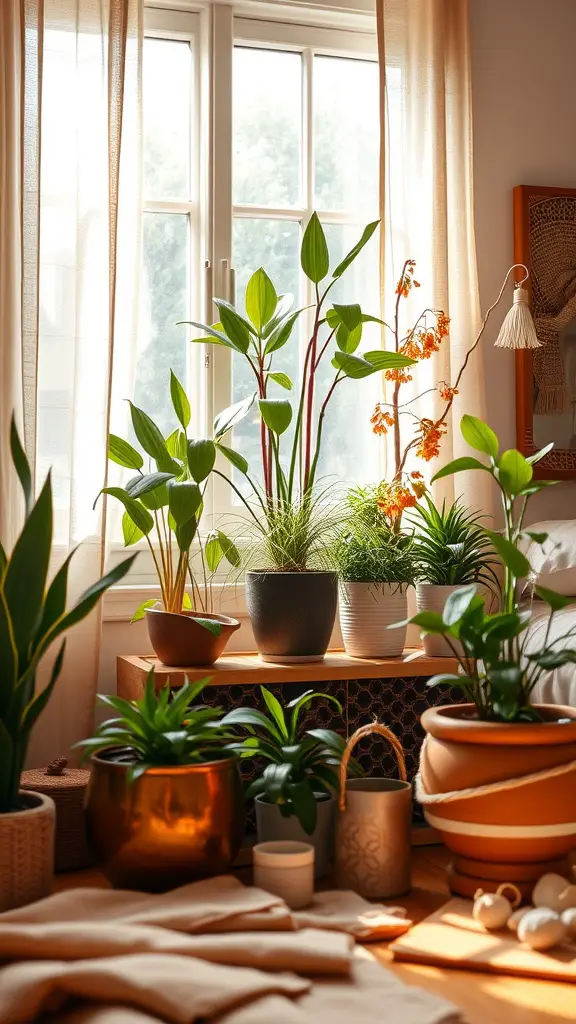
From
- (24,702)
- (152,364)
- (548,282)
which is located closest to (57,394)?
(152,364)

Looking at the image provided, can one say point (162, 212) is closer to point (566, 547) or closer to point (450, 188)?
point (450, 188)

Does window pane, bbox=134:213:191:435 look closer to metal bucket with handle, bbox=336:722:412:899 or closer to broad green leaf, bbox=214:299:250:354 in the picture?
broad green leaf, bbox=214:299:250:354

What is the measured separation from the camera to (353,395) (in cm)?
322

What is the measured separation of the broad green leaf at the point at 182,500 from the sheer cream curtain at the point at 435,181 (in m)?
0.89

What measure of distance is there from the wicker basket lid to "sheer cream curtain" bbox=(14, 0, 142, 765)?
0.23 meters

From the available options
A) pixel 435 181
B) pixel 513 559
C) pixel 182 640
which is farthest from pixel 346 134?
pixel 513 559

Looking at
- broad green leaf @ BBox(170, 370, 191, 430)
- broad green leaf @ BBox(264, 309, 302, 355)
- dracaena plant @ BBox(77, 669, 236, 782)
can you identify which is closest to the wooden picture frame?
broad green leaf @ BBox(264, 309, 302, 355)

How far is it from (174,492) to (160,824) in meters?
0.75

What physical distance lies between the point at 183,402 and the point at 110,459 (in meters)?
0.23

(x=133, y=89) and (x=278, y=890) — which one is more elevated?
(x=133, y=89)

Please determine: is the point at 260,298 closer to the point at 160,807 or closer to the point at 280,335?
the point at 280,335

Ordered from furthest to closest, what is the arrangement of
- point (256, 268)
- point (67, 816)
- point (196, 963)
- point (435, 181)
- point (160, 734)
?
point (256, 268)
point (435, 181)
point (67, 816)
point (160, 734)
point (196, 963)

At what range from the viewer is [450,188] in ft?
10.3

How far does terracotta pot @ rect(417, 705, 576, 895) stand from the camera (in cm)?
194
